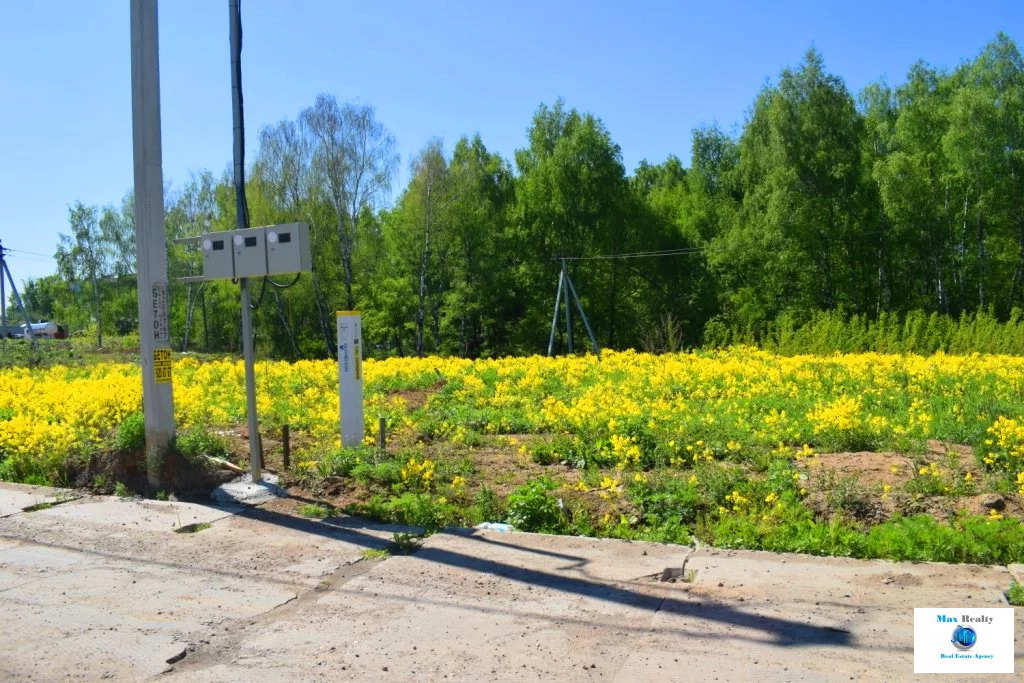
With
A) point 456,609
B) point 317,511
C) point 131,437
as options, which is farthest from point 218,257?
point 456,609

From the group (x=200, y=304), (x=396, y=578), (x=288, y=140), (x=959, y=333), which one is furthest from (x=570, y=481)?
(x=200, y=304)

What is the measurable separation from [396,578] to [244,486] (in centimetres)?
338

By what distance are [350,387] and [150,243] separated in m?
2.61

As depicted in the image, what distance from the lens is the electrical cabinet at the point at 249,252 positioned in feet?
28.6

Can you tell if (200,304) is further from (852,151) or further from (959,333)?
(959,333)

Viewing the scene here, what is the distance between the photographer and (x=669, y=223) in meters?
51.2

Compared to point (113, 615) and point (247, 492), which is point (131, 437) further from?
point (113, 615)

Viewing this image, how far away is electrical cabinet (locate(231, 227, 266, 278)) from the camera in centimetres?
871

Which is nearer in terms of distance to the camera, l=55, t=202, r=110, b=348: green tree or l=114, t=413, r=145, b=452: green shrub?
l=114, t=413, r=145, b=452: green shrub

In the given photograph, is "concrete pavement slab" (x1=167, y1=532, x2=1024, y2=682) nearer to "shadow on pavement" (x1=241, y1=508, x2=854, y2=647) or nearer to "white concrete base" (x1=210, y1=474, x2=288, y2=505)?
"shadow on pavement" (x1=241, y1=508, x2=854, y2=647)

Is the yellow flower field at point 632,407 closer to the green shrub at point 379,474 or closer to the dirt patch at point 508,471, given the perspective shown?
the dirt patch at point 508,471

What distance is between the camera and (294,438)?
10938 millimetres

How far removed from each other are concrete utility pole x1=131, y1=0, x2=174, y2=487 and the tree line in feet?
99.8

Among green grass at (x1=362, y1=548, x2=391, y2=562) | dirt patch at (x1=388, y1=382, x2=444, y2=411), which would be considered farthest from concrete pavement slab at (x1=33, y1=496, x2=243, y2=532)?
dirt patch at (x1=388, y1=382, x2=444, y2=411)
